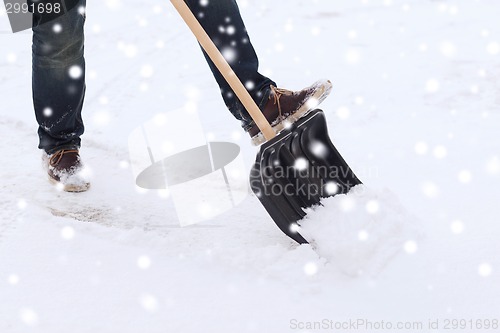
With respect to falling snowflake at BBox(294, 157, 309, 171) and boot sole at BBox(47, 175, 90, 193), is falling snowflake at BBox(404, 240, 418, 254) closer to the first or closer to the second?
falling snowflake at BBox(294, 157, 309, 171)

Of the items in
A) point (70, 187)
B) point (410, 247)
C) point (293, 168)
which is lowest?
point (70, 187)

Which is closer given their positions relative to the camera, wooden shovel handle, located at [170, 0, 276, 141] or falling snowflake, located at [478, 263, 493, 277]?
falling snowflake, located at [478, 263, 493, 277]

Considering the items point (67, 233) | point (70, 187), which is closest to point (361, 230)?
point (67, 233)

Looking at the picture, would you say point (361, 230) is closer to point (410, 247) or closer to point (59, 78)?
point (410, 247)

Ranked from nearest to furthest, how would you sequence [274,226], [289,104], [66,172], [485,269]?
[485,269], [274,226], [289,104], [66,172]

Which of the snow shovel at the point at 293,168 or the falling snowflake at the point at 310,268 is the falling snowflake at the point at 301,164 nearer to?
the snow shovel at the point at 293,168

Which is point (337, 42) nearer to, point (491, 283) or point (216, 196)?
point (216, 196)

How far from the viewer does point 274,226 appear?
1741 millimetres

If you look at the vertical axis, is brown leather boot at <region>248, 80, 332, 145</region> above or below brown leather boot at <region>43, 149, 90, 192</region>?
above

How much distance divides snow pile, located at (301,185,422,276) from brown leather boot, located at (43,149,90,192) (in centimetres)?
89

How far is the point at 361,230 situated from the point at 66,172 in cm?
109

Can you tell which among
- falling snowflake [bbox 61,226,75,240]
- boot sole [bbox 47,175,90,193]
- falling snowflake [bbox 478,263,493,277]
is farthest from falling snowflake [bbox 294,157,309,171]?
boot sole [bbox 47,175,90,193]

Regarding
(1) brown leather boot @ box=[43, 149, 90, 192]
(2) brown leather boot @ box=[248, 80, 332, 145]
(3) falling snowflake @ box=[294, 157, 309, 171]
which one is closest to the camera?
(3) falling snowflake @ box=[294, 157, 309, 171]

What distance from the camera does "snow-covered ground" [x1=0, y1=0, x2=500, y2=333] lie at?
1347 millimetres
